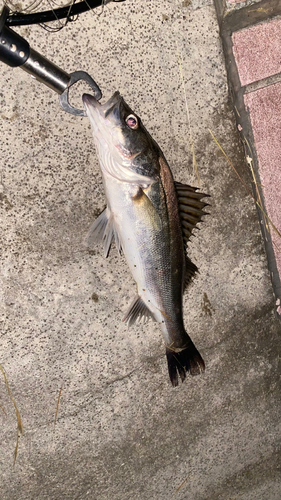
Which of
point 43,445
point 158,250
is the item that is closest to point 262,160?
point 158,250

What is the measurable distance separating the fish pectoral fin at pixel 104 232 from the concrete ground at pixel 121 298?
172 millimetres

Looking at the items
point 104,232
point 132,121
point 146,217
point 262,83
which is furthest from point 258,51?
point 104,232

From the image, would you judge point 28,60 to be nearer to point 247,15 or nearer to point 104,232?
point 104,232

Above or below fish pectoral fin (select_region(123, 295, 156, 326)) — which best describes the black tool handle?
above

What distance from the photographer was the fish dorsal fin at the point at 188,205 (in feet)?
7.48

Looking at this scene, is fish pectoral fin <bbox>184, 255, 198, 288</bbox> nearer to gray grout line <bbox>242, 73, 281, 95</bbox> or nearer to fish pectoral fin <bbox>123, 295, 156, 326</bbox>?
fish pectoral fin <bbox>123, 295, 156, 326</bbox>

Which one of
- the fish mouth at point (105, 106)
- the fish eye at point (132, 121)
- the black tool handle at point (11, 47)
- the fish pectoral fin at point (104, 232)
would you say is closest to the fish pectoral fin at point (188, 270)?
the fish pectoral fin at point (104, 232)

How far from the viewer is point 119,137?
6.63ft

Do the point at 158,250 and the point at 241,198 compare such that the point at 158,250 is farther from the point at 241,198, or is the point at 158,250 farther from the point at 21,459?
the point at 21,459

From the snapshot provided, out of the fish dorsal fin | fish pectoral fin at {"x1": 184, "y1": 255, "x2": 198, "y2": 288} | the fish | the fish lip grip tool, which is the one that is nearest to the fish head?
the fish

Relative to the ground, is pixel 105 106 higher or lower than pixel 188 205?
higher

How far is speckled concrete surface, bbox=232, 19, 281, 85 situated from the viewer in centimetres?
256

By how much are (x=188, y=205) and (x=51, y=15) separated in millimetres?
1352

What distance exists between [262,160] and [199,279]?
1.00 meters
